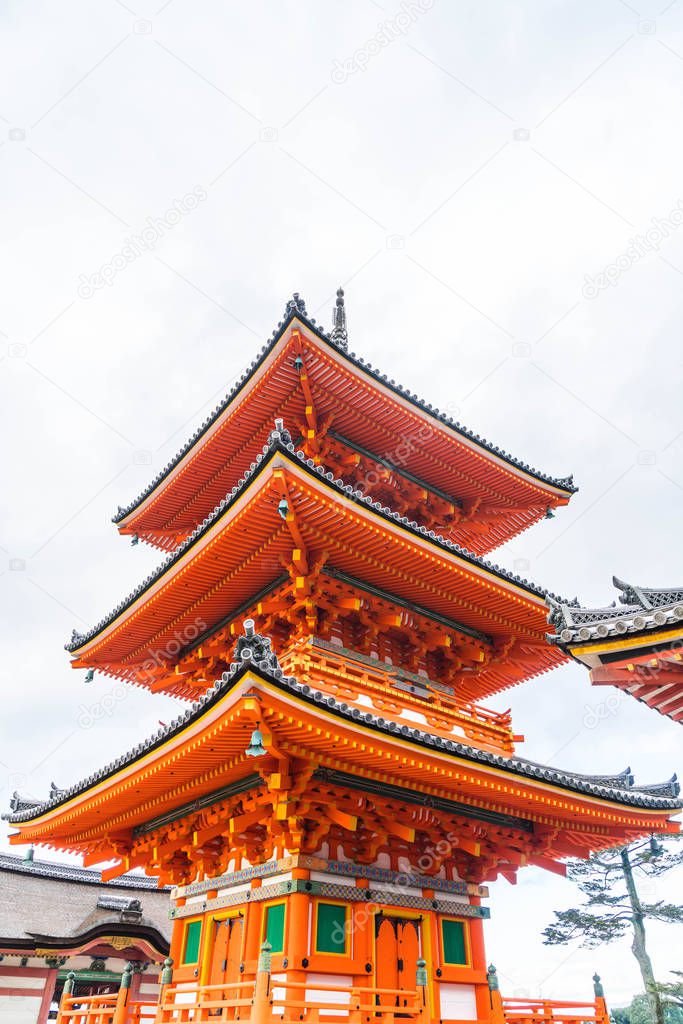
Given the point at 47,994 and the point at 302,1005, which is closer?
the point at 302,1005

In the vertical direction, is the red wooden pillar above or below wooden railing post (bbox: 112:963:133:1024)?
above

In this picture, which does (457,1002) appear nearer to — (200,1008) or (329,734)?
(200,1008)

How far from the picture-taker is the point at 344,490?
1188cm

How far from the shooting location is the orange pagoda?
32.6 feet

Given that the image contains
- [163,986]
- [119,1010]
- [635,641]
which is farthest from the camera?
[119,1010]

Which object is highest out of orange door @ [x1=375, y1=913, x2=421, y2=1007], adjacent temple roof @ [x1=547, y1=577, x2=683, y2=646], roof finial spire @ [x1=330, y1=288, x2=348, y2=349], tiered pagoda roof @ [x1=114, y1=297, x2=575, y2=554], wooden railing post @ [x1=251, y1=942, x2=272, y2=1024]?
roof finial spire @ [x1=330, y1=288, x2=348, y2=349]

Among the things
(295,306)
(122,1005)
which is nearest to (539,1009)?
(122,1005)

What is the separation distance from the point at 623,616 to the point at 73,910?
23064 mm

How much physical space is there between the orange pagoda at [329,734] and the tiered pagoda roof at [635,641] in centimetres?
295

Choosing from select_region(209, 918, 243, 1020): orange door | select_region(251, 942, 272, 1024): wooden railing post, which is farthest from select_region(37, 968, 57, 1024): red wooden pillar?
select_region(251, 942, 272, 1024): wooden railing post

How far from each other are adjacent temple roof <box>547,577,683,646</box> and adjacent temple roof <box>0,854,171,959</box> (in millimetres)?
17458

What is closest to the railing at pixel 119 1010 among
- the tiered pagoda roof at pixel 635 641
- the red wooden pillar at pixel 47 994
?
the red wooden pillar at pixel 47 994

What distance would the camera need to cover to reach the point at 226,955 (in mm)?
11016

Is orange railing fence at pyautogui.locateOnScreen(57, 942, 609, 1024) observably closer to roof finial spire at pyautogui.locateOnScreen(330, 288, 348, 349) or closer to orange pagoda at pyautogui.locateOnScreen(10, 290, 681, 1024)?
orange pagoda at pyautogui.locateOnScreen(10, 290, 681, 1024)
